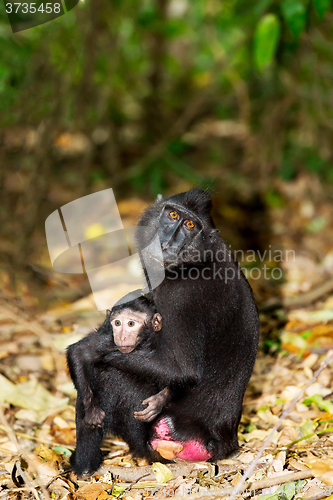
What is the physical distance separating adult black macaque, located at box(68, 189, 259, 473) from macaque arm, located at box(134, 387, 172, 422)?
0.27 feet

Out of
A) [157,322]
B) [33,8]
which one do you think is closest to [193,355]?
[157,322]

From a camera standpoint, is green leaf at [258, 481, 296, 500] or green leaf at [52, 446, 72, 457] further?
green leaf at [52, 446, 72, 457]

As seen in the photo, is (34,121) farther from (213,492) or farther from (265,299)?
(213,492)

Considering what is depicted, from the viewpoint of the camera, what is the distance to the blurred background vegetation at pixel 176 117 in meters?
6.01

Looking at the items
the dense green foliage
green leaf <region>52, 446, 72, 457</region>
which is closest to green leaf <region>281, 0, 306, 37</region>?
the dense green foliage

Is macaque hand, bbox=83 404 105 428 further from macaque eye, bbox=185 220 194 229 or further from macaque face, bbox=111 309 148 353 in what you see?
macaque eye, bbox=185 220 194 229

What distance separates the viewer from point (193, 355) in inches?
133

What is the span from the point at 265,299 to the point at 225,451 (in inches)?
127

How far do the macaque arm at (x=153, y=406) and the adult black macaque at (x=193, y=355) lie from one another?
0.27 ft

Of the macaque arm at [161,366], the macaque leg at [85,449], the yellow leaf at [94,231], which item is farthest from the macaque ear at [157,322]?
the yellow leaf at [94,231]

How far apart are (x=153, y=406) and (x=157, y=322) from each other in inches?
21.6

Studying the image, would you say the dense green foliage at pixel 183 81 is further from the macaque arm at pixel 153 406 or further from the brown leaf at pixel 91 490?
the brown leaf at pixel 91 490

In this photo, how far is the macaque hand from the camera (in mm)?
3311

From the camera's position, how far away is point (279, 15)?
5.83 metres
